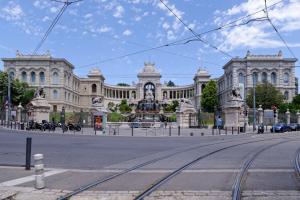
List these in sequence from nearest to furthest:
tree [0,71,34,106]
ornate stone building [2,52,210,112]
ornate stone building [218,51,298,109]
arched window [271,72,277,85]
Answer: tree [0,71,34,106] → ornate stone building [218,51,298,109] → arched window [271,72,277,85] → ornate stone building [2,52,210,112]

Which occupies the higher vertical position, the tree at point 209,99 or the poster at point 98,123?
the tree at point 209,99

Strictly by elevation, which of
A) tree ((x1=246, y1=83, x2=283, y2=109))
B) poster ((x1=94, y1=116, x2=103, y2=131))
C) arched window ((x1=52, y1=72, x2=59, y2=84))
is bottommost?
poster ((x1=94, y1=116, x2=103, y2=131))

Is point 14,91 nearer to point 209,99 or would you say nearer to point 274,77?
point 209,99

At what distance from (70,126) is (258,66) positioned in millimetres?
Answer: 79498

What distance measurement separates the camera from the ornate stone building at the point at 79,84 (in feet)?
389

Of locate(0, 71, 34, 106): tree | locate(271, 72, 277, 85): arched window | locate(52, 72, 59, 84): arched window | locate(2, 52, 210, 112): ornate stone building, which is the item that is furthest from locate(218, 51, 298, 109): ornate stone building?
locate(0, 71, 34, 106): tree

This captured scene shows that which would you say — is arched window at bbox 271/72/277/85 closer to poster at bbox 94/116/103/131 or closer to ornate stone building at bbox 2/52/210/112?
ornate stone building at bbox 2/52/210/112

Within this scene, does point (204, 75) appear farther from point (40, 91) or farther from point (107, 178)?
point (107, 178)

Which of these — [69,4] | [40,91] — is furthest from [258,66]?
[69,4]

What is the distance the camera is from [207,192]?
333 inches

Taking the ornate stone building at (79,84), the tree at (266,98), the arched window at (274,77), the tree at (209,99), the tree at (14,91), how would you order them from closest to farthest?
the tree at (14,91) → the tree at (266,98) → the arched window at (274,77) → the tree at (209,99) → the ornate stone building at (79,84)

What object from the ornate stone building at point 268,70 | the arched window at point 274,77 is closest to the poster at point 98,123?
the ornate stone building at point 268,70

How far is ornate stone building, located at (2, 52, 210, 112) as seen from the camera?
11856 centimetres

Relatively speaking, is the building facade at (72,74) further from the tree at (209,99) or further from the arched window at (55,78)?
the tree at (209,99)
